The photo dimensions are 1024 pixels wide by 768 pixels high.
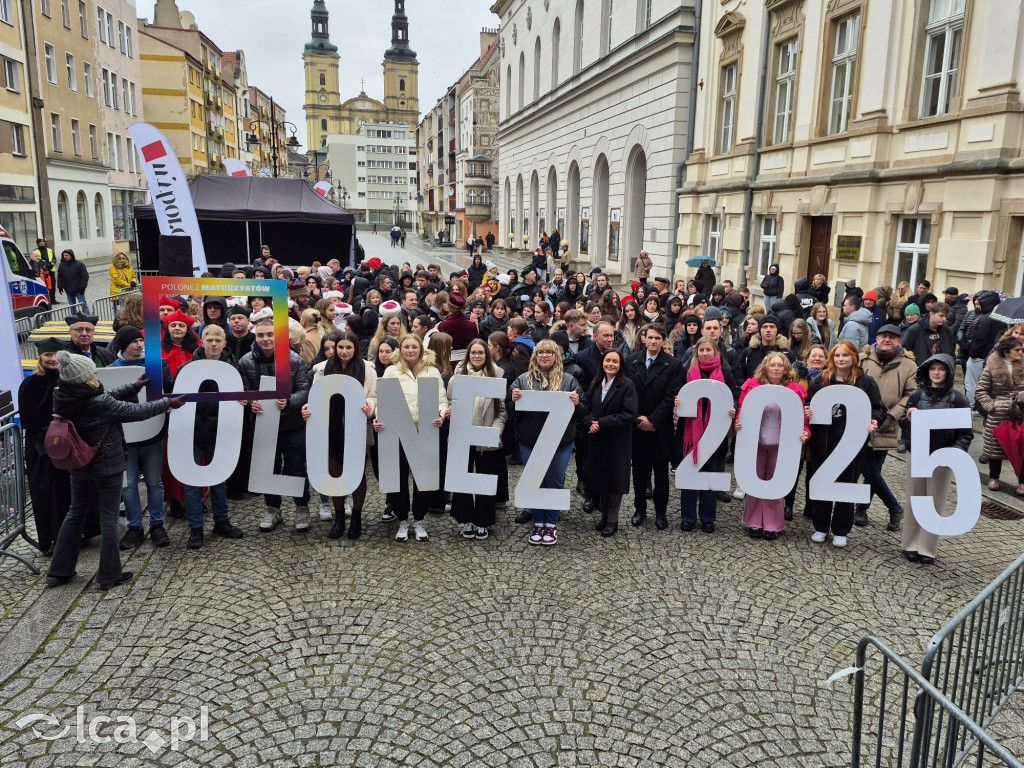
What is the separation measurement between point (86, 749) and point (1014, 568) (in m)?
4.83

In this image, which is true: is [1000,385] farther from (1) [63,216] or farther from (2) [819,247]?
(1) [63,216]

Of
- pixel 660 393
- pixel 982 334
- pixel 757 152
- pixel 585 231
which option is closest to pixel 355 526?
pixel 660 393

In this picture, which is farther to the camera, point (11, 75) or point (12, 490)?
point (11, 75)

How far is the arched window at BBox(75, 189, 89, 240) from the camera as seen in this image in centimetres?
3884

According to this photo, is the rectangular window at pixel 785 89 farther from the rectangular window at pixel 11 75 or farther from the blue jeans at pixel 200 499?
the rectangular window at pixel 11 75

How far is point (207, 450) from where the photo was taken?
21.2ft

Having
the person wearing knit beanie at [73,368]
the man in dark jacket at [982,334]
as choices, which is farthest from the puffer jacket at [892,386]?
the person wearing knit beanie at [73,368]

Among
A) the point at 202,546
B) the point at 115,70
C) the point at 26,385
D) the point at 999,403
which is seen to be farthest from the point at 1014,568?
the point at 115,70

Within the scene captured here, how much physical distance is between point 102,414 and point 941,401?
21.4 feet

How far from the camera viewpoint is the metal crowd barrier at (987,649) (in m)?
3.45

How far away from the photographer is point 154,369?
19.5 ft

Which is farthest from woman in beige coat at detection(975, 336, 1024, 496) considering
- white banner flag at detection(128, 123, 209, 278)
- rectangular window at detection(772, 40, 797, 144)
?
rectangular window at detection(772, 40, 797, 144)

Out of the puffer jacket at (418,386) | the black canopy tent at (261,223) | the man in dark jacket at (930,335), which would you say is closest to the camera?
the puffer jacket at (418,386)

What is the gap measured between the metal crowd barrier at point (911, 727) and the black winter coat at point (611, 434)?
2.57 meters
